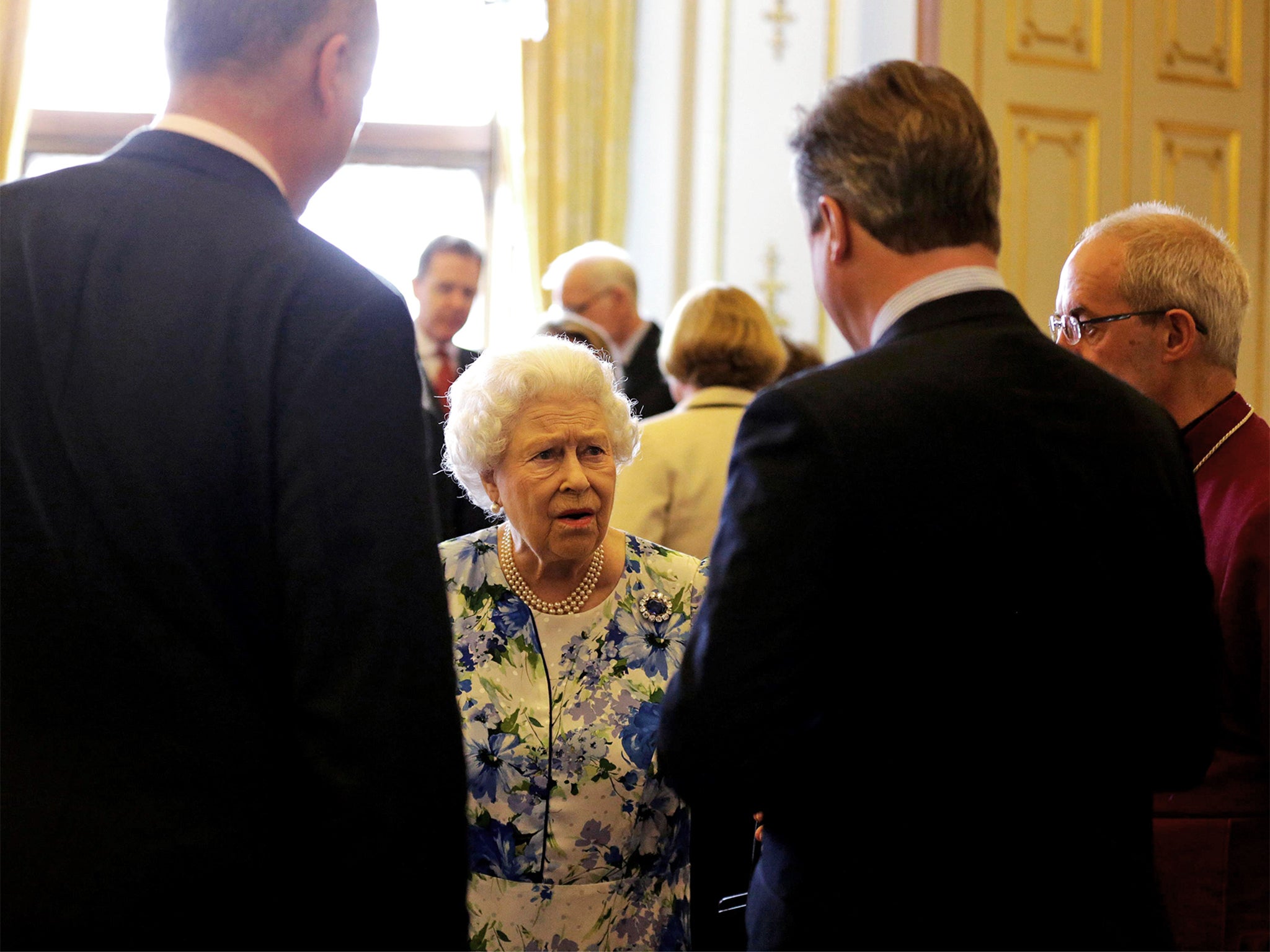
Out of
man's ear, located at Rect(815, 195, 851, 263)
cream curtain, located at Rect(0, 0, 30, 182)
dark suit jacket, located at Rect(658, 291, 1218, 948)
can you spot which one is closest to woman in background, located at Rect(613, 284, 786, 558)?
man's ear, located at Rect(815, 195, 851, 263)

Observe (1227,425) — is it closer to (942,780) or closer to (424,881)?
(942,780)

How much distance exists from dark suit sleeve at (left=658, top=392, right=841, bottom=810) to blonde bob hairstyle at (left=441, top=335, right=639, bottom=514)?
105 cm

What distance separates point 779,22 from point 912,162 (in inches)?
217

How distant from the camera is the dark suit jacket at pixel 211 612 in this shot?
1159mm

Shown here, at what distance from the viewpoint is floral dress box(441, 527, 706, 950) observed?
6.89ft

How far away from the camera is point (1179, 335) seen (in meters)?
2.09

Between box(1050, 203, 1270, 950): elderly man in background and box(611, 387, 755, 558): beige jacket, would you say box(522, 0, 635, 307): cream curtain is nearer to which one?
box(611, 387, 755, 558): beige jacket

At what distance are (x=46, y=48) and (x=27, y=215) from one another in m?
7.03

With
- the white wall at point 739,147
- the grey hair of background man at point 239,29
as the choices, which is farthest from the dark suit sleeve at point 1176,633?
the white wall at point 739,147

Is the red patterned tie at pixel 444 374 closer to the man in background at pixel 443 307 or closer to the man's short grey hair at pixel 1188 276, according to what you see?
the man in background at pixel 443 307

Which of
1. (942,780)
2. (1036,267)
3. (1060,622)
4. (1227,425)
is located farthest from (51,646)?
(1036,267)

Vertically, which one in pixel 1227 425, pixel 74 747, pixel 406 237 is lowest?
pixel 74 747

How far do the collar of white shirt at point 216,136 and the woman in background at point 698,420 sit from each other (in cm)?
217

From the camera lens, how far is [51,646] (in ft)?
3.84
